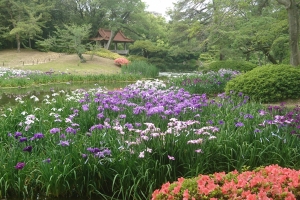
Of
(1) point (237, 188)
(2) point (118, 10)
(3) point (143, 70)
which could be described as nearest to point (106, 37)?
(2) point (118, 10)

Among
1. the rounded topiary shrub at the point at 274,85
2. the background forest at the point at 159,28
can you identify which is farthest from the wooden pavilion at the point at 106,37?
the rounded topiary shrub at the point at 274,85

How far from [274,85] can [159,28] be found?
37.3 metres

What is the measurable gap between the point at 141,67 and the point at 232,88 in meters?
14.7

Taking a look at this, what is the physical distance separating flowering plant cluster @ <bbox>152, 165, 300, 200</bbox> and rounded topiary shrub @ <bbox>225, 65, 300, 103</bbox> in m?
7.11

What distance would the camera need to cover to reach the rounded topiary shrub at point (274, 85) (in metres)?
9.38

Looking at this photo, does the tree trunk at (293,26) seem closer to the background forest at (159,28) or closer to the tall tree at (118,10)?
A: the background forest at (159,28)

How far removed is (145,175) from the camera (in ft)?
11.3

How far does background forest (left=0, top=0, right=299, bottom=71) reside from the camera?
17.3m

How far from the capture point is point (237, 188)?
2473mm

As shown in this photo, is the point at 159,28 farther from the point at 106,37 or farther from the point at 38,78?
the point at 38,78

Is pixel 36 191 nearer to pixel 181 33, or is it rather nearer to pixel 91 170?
pixel 91 170

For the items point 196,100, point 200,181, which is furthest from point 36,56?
point 200,181

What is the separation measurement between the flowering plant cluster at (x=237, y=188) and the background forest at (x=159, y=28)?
1299 cm

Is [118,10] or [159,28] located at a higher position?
[118,10]
